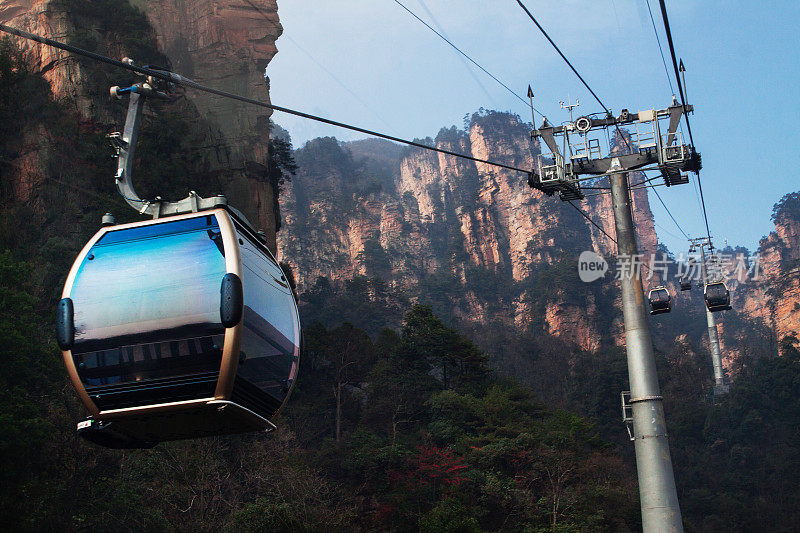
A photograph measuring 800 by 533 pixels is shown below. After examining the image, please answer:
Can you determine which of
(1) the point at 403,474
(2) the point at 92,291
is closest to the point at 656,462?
(2) the point at 92,291

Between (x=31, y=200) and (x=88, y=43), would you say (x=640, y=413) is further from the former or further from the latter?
(x=88, y=43)

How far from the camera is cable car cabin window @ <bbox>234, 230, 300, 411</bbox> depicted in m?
5.80

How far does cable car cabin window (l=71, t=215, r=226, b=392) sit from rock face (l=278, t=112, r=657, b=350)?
6579 centimetres

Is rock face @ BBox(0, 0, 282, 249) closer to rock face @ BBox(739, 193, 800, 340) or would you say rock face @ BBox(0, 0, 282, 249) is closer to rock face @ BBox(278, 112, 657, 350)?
rock face @ BBox(278, 112, 657, 350)

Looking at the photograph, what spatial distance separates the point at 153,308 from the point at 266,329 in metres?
0.87

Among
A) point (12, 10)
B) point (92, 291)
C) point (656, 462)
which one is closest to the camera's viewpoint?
point (92, 291)

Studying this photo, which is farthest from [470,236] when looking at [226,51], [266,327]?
[266,327]

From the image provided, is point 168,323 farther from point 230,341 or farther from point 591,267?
point 591,267

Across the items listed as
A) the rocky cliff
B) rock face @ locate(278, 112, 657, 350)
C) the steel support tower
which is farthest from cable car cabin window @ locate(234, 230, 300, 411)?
the rocky cliff

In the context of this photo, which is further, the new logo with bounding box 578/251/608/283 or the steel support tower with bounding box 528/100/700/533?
the new logo with bounding box 578/251/608/283

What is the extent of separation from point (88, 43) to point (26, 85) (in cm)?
314

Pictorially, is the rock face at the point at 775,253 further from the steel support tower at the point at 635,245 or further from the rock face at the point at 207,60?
the steel support tower at the point at 635,245

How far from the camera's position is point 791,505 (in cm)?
3784

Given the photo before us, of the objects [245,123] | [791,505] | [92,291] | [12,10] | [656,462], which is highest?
[12,10]
